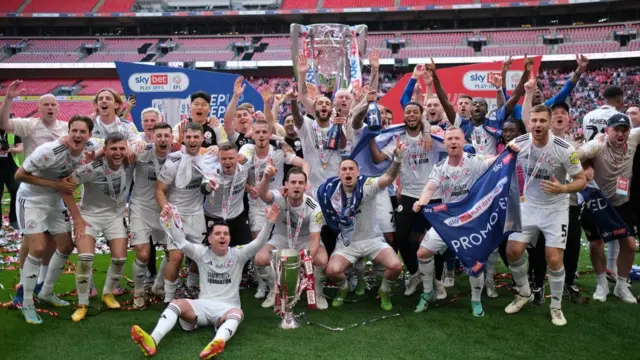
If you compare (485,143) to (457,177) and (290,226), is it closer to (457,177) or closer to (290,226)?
(457,177)

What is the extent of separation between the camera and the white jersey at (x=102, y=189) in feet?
18.0

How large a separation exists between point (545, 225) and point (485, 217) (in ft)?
1.86

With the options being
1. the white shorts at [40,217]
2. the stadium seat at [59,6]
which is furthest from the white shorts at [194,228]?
the stadium seat at [59,6]

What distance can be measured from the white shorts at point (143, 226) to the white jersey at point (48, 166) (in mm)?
756

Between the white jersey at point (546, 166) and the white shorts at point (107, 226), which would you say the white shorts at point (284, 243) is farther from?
the white jersey at point (546, 166)

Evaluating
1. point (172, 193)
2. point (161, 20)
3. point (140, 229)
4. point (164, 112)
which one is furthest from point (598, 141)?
point (161, 20)

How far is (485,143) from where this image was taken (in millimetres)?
6500

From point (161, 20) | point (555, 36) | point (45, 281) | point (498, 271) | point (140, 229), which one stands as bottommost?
point (498, 271)

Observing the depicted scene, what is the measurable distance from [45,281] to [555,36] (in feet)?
119

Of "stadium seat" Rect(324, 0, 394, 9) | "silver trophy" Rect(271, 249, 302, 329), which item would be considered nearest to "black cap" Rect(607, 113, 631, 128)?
"silver trophy" Rect(271, 249, 302, 329)

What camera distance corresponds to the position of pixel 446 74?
34.5 ft

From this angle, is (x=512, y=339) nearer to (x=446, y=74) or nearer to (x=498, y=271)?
(x=498, y=271)

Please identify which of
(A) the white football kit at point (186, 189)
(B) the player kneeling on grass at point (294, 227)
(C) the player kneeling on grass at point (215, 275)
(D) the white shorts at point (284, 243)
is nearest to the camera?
(C) the player kneeling on grass at point (215, 275)

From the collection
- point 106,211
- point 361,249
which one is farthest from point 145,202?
point 361,249
